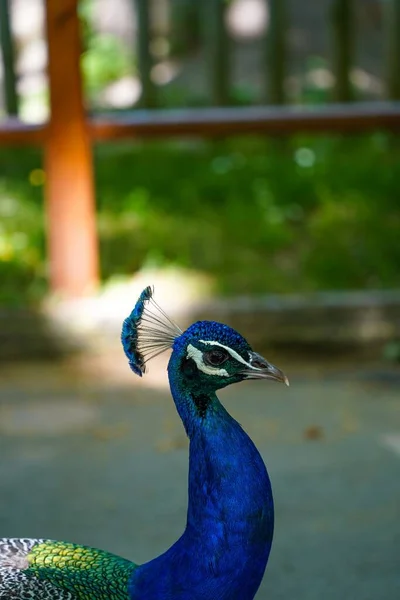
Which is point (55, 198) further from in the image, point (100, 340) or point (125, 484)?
point (125, 484)

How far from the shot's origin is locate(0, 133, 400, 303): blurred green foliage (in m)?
5.27

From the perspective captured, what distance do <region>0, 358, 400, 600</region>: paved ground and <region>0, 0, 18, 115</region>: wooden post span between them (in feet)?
7.13

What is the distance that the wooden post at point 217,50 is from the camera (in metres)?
6.17

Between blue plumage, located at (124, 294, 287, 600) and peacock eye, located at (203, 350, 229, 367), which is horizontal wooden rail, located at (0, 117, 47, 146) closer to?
blue plumage, located at (124, 294, 287, 600)

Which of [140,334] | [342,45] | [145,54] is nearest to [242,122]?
[145,54]

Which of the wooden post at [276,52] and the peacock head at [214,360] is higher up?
the wooden post at [276,52]

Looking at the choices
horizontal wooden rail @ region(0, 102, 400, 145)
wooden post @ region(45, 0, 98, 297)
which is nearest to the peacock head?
wooden post @ region(45, 0, 98, 297)

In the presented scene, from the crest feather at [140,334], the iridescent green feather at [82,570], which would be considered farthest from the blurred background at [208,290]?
the crest feather at [140,334]

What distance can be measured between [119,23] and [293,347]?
6249 millimetres

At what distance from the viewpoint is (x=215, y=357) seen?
213 cm

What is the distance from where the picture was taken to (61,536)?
331 centimetres

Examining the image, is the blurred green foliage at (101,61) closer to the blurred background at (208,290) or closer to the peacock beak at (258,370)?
the blurred background at (208,290)

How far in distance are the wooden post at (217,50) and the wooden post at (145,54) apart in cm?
37

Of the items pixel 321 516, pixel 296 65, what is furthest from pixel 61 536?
pixel 296 65
